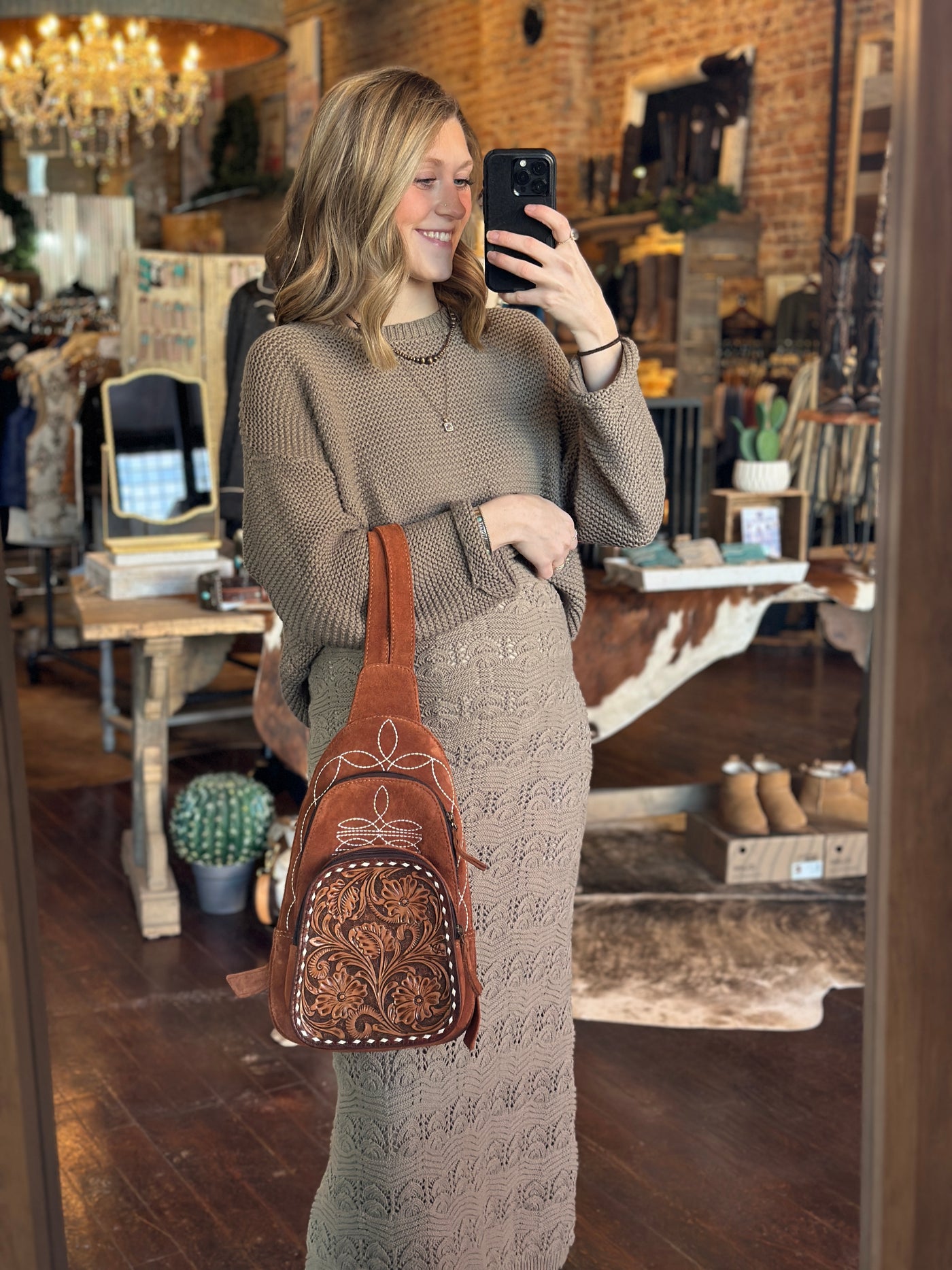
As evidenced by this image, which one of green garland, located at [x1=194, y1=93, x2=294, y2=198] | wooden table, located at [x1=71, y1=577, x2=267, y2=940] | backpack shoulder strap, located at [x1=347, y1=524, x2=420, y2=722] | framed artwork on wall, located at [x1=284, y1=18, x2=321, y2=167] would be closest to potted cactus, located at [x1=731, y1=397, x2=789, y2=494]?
wooden table, located at [x1=71, y1=577, x2=267, y2=940]

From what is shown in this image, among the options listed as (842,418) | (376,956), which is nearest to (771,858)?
(842,418)

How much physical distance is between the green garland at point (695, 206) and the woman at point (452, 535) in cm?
599

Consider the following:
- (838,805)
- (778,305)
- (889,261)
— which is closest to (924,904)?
(889,261)

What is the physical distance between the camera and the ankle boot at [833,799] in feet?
12.4

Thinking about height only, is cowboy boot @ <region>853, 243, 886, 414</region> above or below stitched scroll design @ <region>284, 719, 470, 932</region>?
above

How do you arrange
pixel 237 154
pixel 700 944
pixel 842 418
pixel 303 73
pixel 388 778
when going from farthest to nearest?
pixel 237 154 → pixel 303 73 → pixel 842 418 → pixel 700 944 → pixel 388 778

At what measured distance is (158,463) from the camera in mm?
3877

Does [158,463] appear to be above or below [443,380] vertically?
below

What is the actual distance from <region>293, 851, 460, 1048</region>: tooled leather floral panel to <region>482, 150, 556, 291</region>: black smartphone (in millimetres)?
674

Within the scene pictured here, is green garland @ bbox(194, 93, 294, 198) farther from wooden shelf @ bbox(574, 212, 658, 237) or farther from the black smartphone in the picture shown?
the black smartphone

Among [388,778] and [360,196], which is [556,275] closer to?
[360,196]

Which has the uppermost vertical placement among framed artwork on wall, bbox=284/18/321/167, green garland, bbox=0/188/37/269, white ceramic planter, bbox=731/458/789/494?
framed artwork on wall, bbox=284/18/321/167

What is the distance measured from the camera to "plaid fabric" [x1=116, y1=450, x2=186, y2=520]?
3.82 meters

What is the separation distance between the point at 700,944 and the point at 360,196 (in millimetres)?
2329
